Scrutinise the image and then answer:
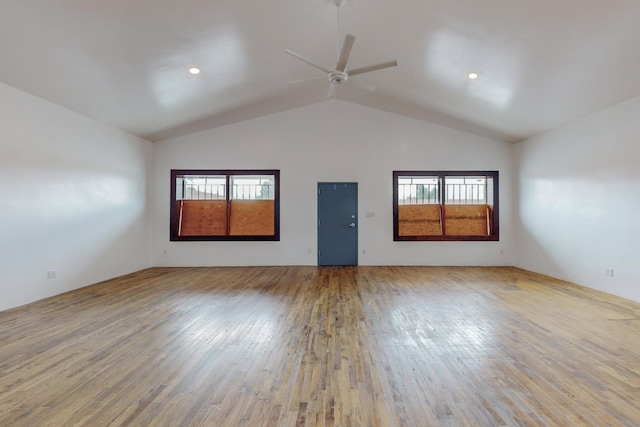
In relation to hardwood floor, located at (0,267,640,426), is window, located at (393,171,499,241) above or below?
above

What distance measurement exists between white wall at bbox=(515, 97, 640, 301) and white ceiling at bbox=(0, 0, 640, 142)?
0.47m

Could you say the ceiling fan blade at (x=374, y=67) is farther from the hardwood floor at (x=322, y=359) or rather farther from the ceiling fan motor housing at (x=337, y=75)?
the hardwood floor at (x=322, y=359)

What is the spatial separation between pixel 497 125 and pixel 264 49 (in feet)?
16.5

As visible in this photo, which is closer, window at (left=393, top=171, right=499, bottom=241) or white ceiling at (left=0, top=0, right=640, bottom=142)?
white ceiling at (left=0, top=0, right=640, bottom=142)

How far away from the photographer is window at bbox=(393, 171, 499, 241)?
7238 millimetres

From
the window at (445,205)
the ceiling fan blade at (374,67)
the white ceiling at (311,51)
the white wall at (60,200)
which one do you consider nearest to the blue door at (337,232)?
the window at (445,205)

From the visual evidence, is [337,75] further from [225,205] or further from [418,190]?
[225,205]

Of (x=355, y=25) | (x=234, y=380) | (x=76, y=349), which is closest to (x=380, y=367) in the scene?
(x=234, y=380)

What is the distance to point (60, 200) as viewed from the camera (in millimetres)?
4754

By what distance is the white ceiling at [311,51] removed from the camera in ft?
10.4

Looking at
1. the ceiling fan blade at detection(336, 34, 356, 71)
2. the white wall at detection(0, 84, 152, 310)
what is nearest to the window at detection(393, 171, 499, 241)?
the ceiling fan blade at detection(336, 34, 356, 71)

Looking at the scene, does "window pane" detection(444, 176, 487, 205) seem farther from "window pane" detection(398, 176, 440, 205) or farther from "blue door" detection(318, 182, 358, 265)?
"blue door" detection(318, 182, 358, 265)

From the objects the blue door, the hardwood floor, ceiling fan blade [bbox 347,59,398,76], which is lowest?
the hardwood floor

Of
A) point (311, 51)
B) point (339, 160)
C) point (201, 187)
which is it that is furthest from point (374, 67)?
point (201, 187)
